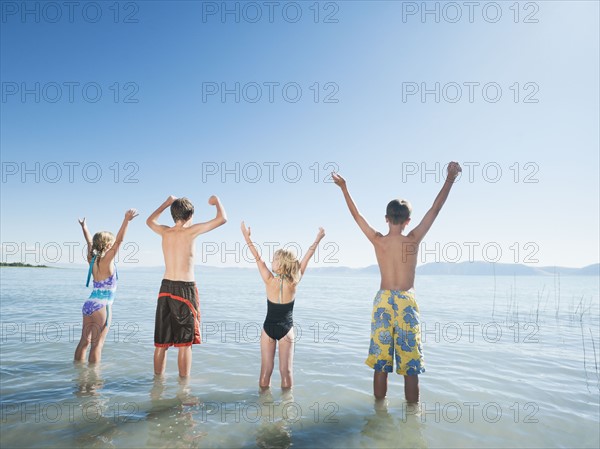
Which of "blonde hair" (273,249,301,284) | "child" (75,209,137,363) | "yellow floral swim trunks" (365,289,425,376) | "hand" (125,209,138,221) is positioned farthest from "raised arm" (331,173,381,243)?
"child" (75,209,137,363)

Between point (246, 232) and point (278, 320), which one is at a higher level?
point (246, 232)

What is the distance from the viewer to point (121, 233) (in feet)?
19.6

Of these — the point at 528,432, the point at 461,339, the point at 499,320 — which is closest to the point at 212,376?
the point at 528,432

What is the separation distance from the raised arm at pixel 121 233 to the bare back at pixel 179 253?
2.57 feet

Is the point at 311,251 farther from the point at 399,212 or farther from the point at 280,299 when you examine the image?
the point at 399,212

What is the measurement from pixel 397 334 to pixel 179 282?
3.13 m

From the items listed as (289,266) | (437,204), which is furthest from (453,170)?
(289,266)

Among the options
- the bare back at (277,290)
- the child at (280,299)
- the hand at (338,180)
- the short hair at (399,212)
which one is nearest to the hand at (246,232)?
the child at (280,299)

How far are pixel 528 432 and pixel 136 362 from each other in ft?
21.4

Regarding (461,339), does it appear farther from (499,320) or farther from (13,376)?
(13,376)

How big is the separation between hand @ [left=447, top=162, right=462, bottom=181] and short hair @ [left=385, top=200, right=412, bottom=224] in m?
0.64

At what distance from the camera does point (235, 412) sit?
4.77m

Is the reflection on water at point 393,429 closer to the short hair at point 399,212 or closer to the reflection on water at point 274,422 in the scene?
the reflection on water at point 274,422

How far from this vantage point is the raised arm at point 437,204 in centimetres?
Result: 494
